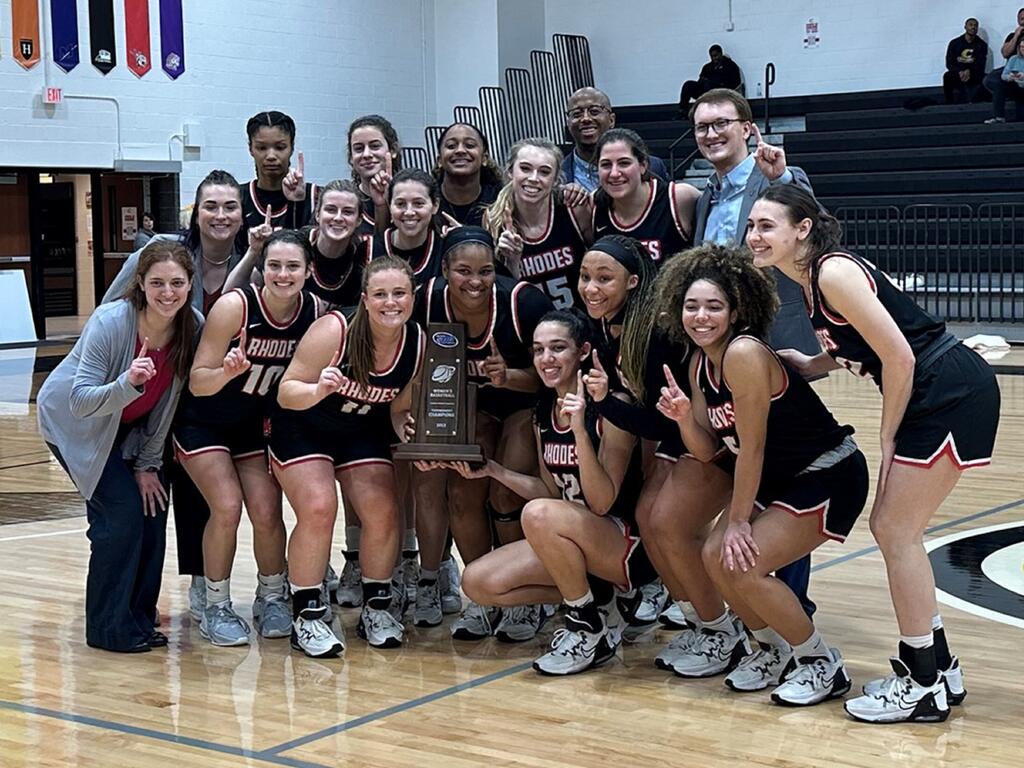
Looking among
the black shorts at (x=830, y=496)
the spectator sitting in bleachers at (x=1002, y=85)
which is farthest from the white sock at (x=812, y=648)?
the spectator sitting in bleachers at (x=1002, y=85)

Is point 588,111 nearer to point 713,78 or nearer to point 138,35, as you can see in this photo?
point 138,35

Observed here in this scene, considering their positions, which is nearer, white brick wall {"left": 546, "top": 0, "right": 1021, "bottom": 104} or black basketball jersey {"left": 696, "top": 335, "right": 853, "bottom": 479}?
black basketball jersey {"left": 696, "top": 335, "right": 853, "bottom": 479}

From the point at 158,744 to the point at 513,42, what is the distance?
52.5 ft

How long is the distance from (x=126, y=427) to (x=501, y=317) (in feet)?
4.08

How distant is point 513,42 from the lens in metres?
18.6

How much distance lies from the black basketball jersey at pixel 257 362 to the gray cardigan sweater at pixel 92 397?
0.41 feet

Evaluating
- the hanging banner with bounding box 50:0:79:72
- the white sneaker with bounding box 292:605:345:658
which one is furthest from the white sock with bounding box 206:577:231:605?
the hanging banner with bounding box 50:0:79:72

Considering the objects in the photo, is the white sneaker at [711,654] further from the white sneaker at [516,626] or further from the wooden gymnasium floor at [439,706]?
the white sneaker at [516,626]

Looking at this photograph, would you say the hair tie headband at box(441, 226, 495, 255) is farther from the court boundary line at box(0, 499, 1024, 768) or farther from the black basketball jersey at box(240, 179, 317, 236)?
the court boundary line at box(0, 499, 1024, 768)

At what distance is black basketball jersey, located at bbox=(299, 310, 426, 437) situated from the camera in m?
4.34

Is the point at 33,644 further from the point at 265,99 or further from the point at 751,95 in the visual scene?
the point at 751,95

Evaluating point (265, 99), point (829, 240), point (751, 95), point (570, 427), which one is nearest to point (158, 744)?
point (570, 427)

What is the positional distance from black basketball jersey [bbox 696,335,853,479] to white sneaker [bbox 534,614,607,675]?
0.71 meters

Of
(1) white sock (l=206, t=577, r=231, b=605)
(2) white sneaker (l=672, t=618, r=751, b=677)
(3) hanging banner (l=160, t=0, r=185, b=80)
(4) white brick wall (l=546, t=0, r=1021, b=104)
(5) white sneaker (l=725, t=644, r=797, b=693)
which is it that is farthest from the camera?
(4) white brick wall (l=546, t=0, r=1021, b=104)
